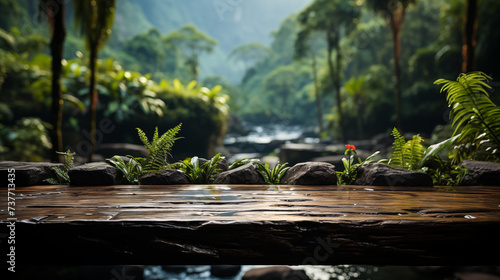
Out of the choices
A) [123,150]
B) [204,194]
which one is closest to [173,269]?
[204,194]

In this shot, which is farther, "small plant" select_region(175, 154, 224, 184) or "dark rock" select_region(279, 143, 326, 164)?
"dark rock" select_region(279, 143, 326, 164)

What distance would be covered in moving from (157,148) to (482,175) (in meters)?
3.21

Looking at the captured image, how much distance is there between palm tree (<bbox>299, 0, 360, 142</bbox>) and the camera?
1931 cm

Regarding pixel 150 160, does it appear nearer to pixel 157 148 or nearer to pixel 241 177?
pixel 157 148

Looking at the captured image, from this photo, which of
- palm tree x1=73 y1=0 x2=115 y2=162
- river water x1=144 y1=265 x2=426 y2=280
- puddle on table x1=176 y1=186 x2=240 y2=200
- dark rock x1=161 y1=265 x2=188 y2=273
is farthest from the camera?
palm tree x1=73 y1=0 x2=115 y2=162

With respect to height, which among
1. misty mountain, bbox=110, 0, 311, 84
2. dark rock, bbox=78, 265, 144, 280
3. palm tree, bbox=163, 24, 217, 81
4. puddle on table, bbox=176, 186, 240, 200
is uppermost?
misty mountain, bbox=110, 0, 311, 84

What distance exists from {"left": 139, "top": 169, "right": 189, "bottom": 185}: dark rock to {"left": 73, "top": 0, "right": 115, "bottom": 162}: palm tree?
5.38 metres

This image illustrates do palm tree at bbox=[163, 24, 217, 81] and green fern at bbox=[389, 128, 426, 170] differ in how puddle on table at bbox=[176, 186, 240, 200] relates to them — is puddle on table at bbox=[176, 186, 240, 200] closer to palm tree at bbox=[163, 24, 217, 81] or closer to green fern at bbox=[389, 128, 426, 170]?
green fern at bbox=[389, 128, 426, 170]

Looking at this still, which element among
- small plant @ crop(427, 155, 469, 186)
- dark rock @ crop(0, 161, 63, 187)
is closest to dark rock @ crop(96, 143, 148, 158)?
dark rock @ crop(0, 161, 63, 187)

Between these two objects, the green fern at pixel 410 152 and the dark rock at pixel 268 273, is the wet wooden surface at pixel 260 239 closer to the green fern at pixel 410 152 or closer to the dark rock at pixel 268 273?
the green fern at pixel 410 152

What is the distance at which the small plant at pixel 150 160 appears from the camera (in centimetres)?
282

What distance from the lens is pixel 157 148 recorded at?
9.37 ft

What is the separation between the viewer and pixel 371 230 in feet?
4.56

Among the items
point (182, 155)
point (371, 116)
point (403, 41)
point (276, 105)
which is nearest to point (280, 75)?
point (276, 105)
